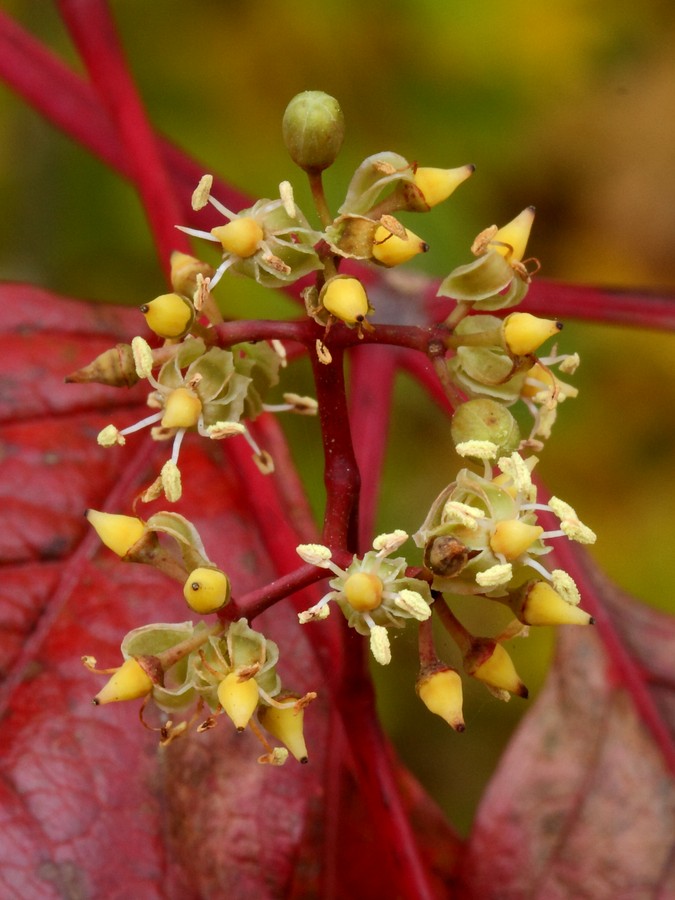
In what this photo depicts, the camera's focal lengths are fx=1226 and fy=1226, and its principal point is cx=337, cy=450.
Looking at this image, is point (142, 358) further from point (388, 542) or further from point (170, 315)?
point (388, 542)

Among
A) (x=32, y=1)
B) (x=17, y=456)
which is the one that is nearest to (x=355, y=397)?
(x=17, y=456)

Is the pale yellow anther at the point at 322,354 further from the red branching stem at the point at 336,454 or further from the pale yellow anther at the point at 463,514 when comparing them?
the pale yellow anther at the point at 463,514

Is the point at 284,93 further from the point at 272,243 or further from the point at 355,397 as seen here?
the point at 272,243

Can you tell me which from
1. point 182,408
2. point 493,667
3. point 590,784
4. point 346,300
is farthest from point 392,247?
point 590,784

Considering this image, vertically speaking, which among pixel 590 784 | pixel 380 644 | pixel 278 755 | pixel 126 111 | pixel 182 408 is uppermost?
pixel 126 111

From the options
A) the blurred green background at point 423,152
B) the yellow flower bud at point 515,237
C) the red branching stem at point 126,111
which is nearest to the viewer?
the yellow flower bud at point 515,237

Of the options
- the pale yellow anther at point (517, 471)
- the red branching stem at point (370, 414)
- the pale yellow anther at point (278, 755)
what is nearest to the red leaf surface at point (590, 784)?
the red branching stem at point (370, 414)
